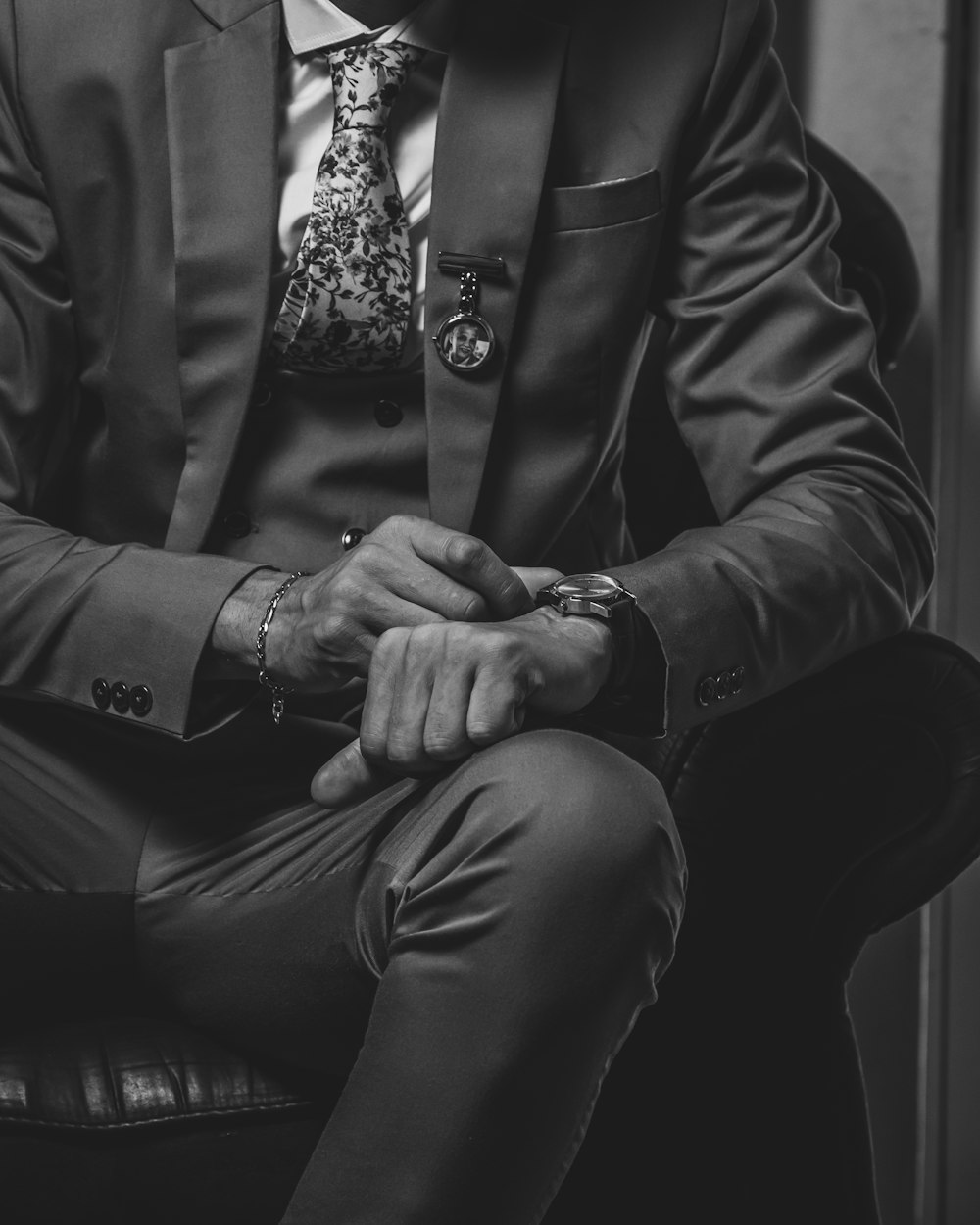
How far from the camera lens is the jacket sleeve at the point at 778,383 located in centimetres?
110

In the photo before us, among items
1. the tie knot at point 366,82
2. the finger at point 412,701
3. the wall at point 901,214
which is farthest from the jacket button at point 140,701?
the wall at point 901,214

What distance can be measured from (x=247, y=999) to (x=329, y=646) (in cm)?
24

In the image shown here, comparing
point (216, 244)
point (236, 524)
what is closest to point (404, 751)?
point (236, 524)

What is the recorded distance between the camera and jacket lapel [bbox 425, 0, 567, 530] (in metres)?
1.15

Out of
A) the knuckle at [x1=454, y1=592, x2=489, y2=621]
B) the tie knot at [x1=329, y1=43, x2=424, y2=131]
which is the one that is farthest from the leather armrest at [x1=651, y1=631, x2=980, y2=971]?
the tie knot at [x1=329, y1=43, x2=424, y2=131]

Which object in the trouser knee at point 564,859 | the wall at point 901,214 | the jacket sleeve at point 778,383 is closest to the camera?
the trouser knee at point 564,859

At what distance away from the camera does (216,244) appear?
114cm

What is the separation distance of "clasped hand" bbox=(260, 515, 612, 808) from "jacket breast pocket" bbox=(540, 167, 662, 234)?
12.9 inches

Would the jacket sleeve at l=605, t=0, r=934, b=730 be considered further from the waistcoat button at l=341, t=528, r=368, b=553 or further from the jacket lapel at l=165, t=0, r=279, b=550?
the jacket lapel at l=165, t=0, r=279, b=550

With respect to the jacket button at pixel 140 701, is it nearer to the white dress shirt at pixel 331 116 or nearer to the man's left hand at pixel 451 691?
the man's left hand at pixel 451 691

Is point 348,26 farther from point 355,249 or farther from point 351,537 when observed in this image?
point 351,537

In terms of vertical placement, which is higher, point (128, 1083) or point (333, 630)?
point (333, 630)

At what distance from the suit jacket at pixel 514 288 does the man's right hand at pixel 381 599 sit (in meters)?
0.18

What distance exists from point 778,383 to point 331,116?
426mm
